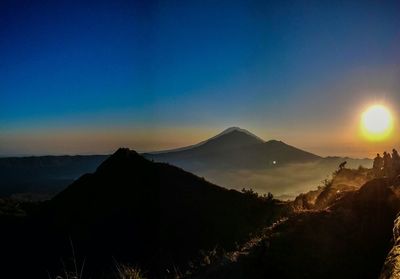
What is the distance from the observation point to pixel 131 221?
4828cm

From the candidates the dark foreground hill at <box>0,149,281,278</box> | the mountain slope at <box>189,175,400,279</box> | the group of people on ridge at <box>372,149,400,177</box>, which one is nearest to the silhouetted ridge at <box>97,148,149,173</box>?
the dark foreground hill at <box>0,149,281,278</box>

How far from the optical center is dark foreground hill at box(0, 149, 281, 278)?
1610 inches

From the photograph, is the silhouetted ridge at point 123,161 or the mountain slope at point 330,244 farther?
the silhouetted ridge at point 123,161

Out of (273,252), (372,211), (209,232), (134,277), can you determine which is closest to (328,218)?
(372,211)

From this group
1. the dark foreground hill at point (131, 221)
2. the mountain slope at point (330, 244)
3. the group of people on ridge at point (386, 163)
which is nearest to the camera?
the mountain slope at point (330, 244)

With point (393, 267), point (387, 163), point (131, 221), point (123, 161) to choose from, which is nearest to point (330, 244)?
point (393, 267)

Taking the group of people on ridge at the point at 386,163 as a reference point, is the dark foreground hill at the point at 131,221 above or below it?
below

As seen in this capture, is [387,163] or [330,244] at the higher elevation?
[387,163]

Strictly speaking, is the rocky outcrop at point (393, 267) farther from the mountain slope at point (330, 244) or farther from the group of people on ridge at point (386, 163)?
the group of people on ridge at point (386, 163)

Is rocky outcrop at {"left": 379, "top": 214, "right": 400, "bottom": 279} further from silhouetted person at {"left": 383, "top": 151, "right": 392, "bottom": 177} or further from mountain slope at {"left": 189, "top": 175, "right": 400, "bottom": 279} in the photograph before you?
silhouetted person at {"left": 383, "top": 151, "right": 392, "bottom": 177}

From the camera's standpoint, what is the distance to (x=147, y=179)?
5550 cm

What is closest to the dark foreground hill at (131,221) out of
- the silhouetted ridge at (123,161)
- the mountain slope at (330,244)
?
the silhouetted ridge at (123,161)

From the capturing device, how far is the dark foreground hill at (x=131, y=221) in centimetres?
4091

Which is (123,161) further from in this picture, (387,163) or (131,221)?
(387,163)
